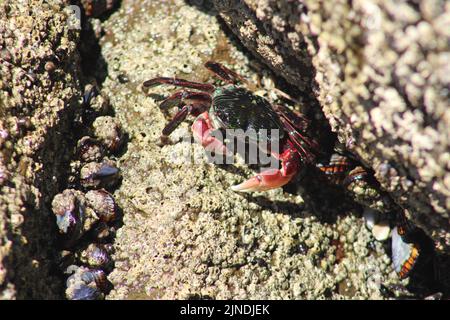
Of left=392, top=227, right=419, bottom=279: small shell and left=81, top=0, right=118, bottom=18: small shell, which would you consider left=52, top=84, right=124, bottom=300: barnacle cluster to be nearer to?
left=81, top=0, right=118, bottom=18: small shell

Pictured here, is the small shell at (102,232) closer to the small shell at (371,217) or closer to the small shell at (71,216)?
the small shell at (71,216)

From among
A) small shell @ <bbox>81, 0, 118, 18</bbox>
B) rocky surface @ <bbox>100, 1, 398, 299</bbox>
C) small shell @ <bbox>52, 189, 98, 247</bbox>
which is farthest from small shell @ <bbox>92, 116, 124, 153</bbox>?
small shell @ <bbox>81, 0, 118, 18</bbox>

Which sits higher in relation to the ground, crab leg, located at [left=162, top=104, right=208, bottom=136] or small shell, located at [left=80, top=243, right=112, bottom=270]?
crab leg, located at [left=162, top=104, right=208, bottom=136]

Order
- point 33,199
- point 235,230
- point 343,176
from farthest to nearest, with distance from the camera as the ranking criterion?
1. point 343,176
2. point 235,230
3. point 33,199

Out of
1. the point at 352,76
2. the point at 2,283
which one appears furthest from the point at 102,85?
the point at 352,76

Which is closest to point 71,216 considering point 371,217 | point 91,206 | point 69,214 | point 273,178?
point 69,214

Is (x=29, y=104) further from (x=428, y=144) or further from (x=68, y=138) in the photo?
(x=428, y=144)
